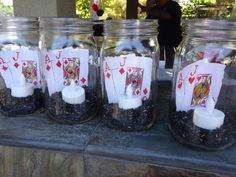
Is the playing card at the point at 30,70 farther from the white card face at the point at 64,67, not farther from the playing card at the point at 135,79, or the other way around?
the playing card at the point at 135,79

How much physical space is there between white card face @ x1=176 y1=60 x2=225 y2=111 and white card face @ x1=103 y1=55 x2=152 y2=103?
8 cm

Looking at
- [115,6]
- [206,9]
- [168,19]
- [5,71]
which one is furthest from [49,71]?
[206,9]

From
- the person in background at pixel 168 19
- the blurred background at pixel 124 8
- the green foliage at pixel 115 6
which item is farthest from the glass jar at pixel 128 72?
the green foliage at pixel 115 6

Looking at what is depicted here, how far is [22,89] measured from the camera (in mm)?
657

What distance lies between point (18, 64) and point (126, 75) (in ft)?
0.95

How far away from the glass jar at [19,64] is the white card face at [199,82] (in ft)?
1.20

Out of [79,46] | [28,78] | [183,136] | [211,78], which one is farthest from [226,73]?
[28,78]

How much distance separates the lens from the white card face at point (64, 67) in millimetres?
628

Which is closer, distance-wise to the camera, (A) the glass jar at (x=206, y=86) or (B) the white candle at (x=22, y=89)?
(A) the glass jar at (x=206, y=86)

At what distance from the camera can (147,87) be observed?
613 mm

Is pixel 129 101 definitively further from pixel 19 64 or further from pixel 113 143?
pixel 19 64

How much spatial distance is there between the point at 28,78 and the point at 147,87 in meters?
0.31

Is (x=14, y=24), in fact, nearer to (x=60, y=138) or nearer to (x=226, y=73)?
(x=60, y=138)

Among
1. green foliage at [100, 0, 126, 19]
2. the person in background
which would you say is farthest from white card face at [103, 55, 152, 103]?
green foliage at [100, 0, 126, 19]
